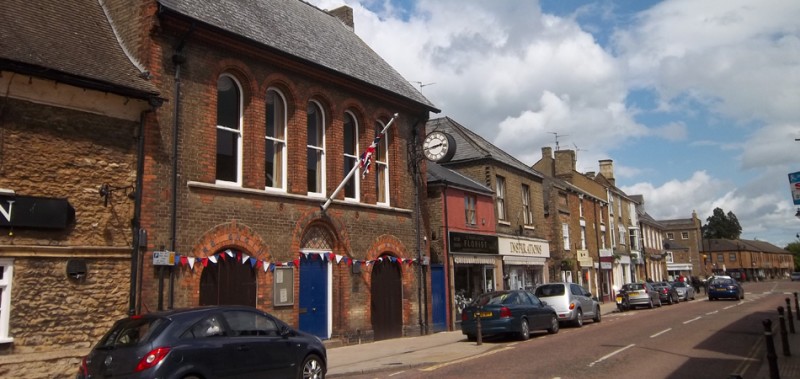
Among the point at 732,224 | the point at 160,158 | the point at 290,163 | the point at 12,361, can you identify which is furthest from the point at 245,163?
the point at 732,224

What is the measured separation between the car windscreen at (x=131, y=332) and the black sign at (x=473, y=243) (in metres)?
15.4

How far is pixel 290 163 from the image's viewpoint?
54.2 ft

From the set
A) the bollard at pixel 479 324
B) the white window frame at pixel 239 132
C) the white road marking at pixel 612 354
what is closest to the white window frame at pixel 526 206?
the bollard at pixel 479 324

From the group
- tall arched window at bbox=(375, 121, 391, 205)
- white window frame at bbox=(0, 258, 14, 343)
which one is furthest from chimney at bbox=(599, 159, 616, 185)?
white window frame at bbox=(0, 258, 14, 343)

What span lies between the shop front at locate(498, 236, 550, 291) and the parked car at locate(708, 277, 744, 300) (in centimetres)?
1524

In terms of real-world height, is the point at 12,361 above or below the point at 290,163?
below

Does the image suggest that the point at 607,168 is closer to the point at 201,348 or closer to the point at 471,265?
the point at 471,265

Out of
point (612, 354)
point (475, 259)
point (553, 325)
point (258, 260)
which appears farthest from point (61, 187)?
point (475, 259)

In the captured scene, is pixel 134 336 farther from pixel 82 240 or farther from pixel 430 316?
pixel 430 316

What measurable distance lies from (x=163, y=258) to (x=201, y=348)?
4.84 m

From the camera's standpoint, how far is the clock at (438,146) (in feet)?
73.4

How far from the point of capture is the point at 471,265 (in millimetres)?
24891

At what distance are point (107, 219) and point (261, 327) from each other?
4.72m

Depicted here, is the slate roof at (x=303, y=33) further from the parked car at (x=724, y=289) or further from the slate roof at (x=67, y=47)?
the parked car at (x=724, y=289)
